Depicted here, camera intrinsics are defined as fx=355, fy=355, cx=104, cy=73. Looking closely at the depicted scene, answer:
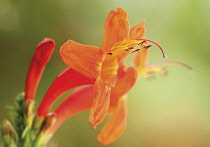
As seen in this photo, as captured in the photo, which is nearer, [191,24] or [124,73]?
[124,73]

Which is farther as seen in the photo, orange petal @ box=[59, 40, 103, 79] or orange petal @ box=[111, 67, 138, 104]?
orange petal @ box=[111, 67, 138, 104]

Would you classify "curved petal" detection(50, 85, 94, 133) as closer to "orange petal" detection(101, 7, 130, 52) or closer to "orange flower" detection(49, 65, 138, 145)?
"orange flower" detection(49, 65, 138, 145)

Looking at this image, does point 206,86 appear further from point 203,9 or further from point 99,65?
point 99,65

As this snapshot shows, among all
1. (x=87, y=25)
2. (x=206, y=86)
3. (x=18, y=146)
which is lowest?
(x=18, y=146)

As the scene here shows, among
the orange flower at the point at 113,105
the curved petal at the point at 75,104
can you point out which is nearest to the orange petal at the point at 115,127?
the orange flower at the point at 113,105

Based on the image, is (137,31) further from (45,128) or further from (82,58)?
(45,128)

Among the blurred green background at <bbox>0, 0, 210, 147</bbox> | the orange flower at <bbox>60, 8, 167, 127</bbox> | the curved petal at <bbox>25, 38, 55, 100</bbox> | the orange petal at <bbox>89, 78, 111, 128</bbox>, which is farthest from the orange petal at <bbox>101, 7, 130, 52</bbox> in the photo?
the blurred green background at <bbox>0, 0, 210, 147</bbox>

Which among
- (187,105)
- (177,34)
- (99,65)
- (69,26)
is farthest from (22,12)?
(99,65)
